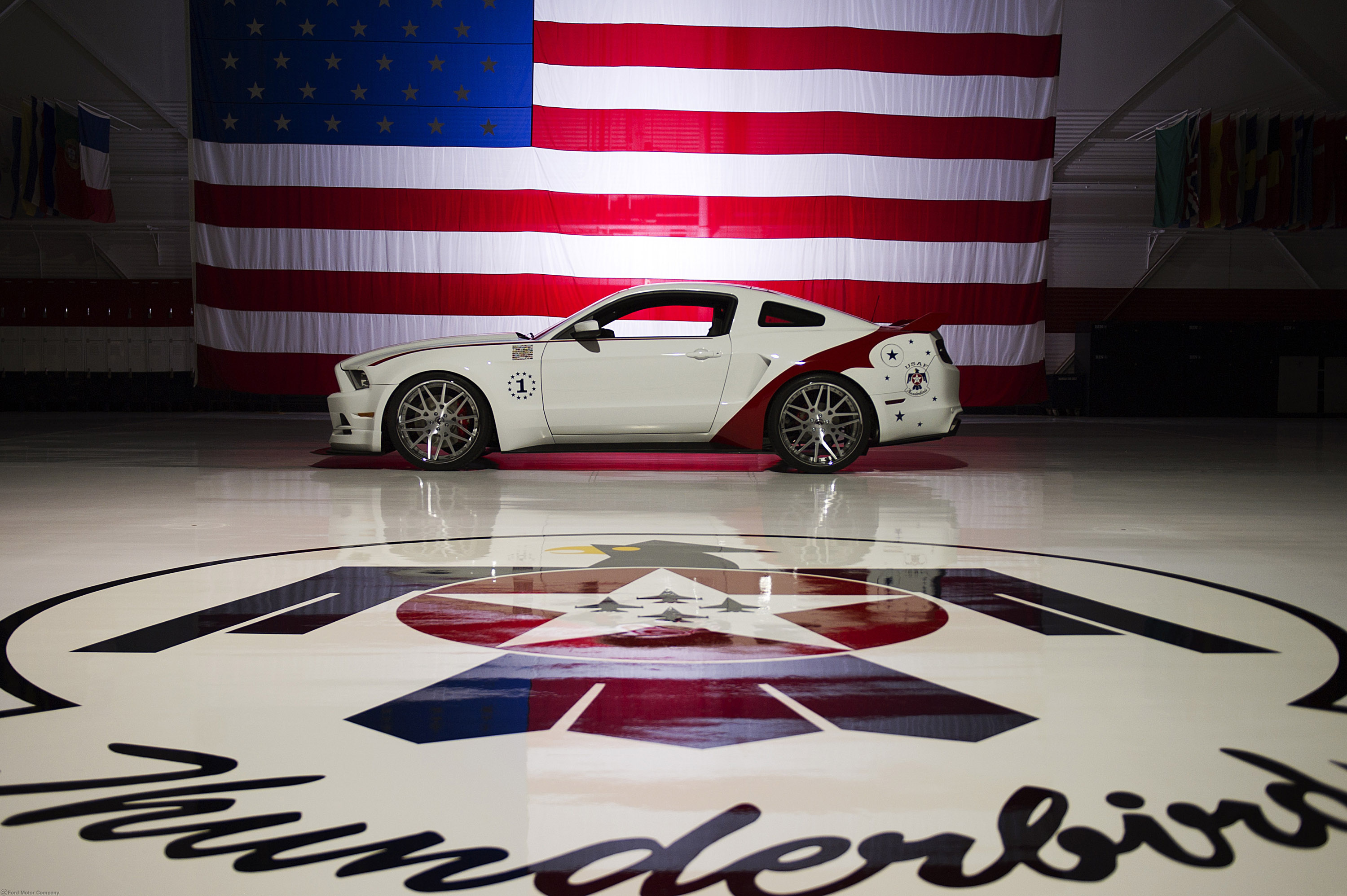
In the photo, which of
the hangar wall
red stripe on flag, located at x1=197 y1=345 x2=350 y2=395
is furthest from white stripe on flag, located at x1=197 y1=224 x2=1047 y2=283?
Answer: the hangar wall

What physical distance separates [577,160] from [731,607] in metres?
9.04

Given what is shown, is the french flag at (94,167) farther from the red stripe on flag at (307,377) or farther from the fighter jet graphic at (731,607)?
the fighter jet graphic at (731,607)

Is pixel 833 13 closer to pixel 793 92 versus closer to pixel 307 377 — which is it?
pixel 793 92

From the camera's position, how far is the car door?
238 inches

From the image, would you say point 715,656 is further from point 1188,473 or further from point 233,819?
point 1188,473

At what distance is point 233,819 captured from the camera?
4.44ft

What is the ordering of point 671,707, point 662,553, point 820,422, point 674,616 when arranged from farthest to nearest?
point 820,422, point 662,553, point 674,616, point 671,707

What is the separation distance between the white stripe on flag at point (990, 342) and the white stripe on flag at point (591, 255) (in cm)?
54

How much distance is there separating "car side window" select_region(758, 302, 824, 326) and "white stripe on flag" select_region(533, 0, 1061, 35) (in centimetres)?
592

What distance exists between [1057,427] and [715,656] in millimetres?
10077

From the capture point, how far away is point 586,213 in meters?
10.9

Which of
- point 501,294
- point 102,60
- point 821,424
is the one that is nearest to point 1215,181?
point 501,294

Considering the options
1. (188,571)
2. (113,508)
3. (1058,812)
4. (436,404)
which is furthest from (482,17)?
(1058,812)

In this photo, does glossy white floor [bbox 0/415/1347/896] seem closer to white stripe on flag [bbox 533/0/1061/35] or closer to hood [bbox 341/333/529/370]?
hood [bbox 341/333/529/370]
